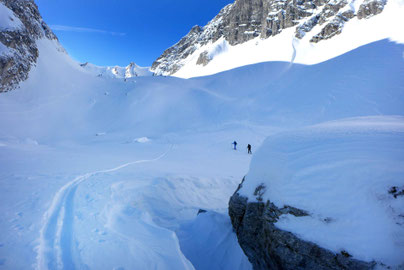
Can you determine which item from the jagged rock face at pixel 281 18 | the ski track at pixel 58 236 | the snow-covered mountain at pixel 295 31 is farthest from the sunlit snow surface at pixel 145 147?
the jagged rock face at pixel 281 18

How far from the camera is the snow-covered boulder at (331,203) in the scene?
2215 mm

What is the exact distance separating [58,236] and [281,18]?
198 feet

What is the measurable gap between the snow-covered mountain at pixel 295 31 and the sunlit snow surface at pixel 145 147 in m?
5.10

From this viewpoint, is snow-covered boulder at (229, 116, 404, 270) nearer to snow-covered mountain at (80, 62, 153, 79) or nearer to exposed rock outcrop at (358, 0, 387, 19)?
exposed rock outcrop at (358, 0, 387, 19)

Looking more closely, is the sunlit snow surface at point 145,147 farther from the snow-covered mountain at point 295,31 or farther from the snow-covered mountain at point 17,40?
the snow-covered mountain at point 295,31

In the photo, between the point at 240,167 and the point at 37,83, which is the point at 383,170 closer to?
the point at 240,167

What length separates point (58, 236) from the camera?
14.3 ft

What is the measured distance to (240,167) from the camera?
12.0m

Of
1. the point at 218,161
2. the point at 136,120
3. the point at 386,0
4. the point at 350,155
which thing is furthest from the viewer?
the point at 386,0

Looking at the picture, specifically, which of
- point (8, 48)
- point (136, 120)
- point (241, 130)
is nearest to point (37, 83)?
point (8, 48)

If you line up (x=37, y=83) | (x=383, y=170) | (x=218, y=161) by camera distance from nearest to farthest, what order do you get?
(x=383, y=170), (x=218, y=161), (x=37, y=83)

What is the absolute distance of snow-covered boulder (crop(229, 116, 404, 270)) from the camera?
87.2 inches

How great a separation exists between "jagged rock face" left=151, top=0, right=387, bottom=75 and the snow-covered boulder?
4209 centimetres

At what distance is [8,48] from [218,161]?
99.8ft
